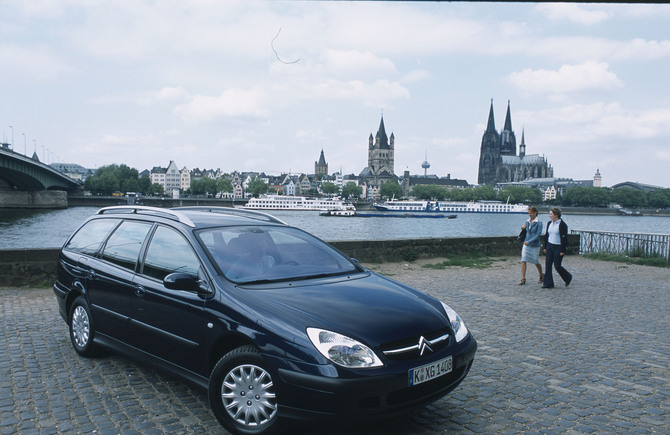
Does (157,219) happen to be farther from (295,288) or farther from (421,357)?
(421,357)

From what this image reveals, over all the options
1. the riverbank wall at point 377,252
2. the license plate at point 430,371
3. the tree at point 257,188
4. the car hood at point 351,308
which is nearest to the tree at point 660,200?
the tree at point 257,188

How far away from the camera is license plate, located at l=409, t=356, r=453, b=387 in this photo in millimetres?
3242

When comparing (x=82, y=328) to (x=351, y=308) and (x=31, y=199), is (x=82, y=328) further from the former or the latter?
(x=31, y=199)

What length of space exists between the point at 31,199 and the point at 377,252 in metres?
78.5

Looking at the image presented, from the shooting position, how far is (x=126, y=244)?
15.5 feet

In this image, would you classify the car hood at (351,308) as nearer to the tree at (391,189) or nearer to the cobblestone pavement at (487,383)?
the cobblestone pavement at (487,383)

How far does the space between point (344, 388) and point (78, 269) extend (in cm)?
346

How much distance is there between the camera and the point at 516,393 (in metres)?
4.29

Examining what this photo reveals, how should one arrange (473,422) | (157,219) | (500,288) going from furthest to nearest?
(500,288) < (157,219) < (473,422)

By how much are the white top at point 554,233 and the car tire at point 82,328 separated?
855 centimetres

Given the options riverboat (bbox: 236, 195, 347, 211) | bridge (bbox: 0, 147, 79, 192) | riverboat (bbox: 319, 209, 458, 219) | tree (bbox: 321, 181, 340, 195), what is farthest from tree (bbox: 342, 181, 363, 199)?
bridge (bbox: 0, 147, 79, 192)

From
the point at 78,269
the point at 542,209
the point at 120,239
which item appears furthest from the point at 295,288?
the point at 542,209

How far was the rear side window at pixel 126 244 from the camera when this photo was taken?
4.57 metres

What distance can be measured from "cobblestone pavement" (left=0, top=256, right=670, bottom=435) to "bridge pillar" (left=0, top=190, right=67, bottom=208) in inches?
3067
